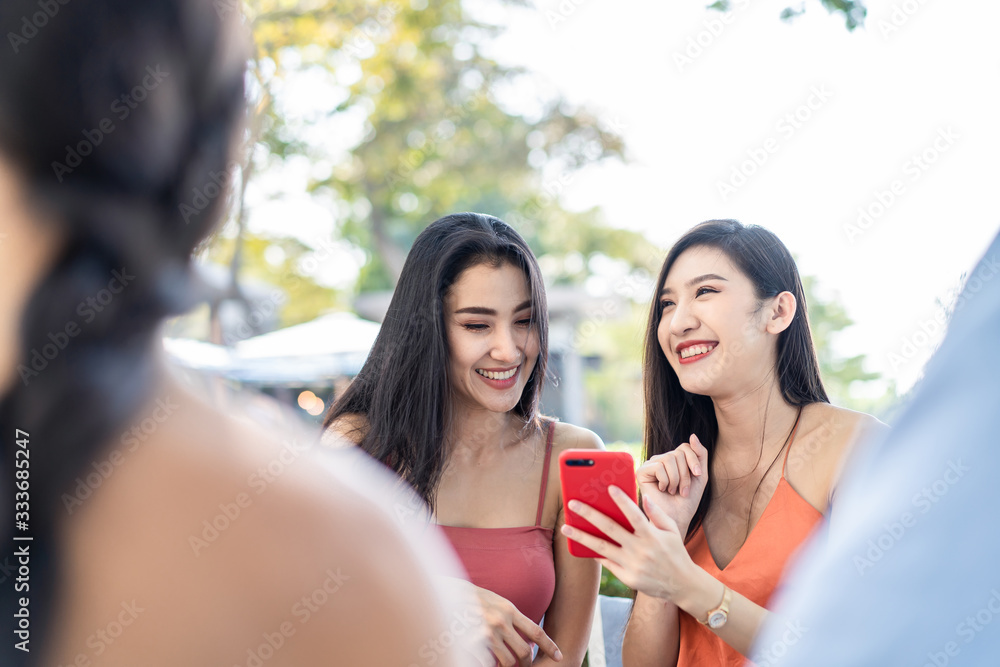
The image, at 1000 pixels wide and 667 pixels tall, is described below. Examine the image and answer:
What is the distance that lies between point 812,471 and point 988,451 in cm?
210

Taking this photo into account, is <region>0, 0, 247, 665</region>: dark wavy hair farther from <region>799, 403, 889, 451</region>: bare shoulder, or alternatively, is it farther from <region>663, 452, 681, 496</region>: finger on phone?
<region>799, 403, 889, 451</region>: bare shoulder

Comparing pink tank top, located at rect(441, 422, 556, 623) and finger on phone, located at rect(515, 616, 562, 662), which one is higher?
finger on phone, located at rect(515, 616, 562, 662)

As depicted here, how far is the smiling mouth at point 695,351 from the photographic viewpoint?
8.66 feet

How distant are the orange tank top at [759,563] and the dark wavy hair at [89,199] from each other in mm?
2230

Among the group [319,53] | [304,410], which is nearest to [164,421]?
[319,53]

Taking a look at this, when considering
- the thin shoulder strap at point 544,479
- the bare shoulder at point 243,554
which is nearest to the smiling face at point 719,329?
the thin shoulder strap at point 544,479

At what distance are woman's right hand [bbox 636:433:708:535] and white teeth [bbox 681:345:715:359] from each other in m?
0.29

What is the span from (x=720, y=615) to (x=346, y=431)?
151 centimetres

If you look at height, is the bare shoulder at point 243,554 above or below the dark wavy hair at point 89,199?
below

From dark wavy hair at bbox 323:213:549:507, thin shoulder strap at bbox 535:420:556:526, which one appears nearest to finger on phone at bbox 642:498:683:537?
thin shoulder strap at bbox 535:420:556:526

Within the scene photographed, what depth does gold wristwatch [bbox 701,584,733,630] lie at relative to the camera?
2.17 metres

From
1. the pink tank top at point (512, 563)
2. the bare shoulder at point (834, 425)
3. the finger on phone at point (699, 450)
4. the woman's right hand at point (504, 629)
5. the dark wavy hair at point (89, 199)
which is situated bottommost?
the pink tank top at point (512, 563)

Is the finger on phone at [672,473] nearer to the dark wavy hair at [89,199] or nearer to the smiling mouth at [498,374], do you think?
the smiling mouth at [498,374]

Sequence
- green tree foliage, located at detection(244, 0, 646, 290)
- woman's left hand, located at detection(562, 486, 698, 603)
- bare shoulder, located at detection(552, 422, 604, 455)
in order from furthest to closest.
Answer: green tree foliage, located at detection(244, 0, 646, 290) → bare shoulder, located at detection(552, 422, 604, 455) → woman's left hand, located at detection(562, 486, 698, 603)
